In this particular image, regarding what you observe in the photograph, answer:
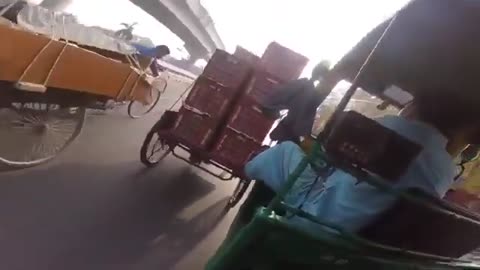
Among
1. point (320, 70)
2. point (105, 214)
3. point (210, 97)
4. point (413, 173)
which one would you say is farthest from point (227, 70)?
point (413, 173)

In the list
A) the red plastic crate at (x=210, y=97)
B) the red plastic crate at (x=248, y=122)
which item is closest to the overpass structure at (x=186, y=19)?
the red plastic crate at (x=210, y=97)

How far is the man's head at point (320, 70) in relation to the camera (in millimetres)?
2967

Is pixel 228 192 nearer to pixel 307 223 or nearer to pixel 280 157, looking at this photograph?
pixel 280 157

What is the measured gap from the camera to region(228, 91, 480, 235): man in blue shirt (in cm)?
213

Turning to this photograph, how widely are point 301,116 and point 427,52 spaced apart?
46.8 inches

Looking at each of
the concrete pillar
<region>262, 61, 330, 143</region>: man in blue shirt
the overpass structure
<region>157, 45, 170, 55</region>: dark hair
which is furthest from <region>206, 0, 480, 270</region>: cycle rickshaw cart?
the concrete pillar

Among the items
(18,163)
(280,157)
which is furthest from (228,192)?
(280,157)

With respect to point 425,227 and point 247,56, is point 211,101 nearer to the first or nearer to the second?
point 247,56

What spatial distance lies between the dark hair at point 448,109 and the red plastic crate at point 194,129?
354cm

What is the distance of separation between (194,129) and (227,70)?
0.77 metres

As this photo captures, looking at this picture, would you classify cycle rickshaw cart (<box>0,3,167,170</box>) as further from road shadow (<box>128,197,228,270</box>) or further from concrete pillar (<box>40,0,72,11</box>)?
concrete pillar (<box>40,0,72,11</box>)

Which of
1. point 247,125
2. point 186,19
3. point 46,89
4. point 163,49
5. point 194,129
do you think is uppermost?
point 186,19

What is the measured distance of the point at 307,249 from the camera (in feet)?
6.51

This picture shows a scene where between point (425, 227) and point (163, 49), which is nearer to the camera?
point (425, 227)
